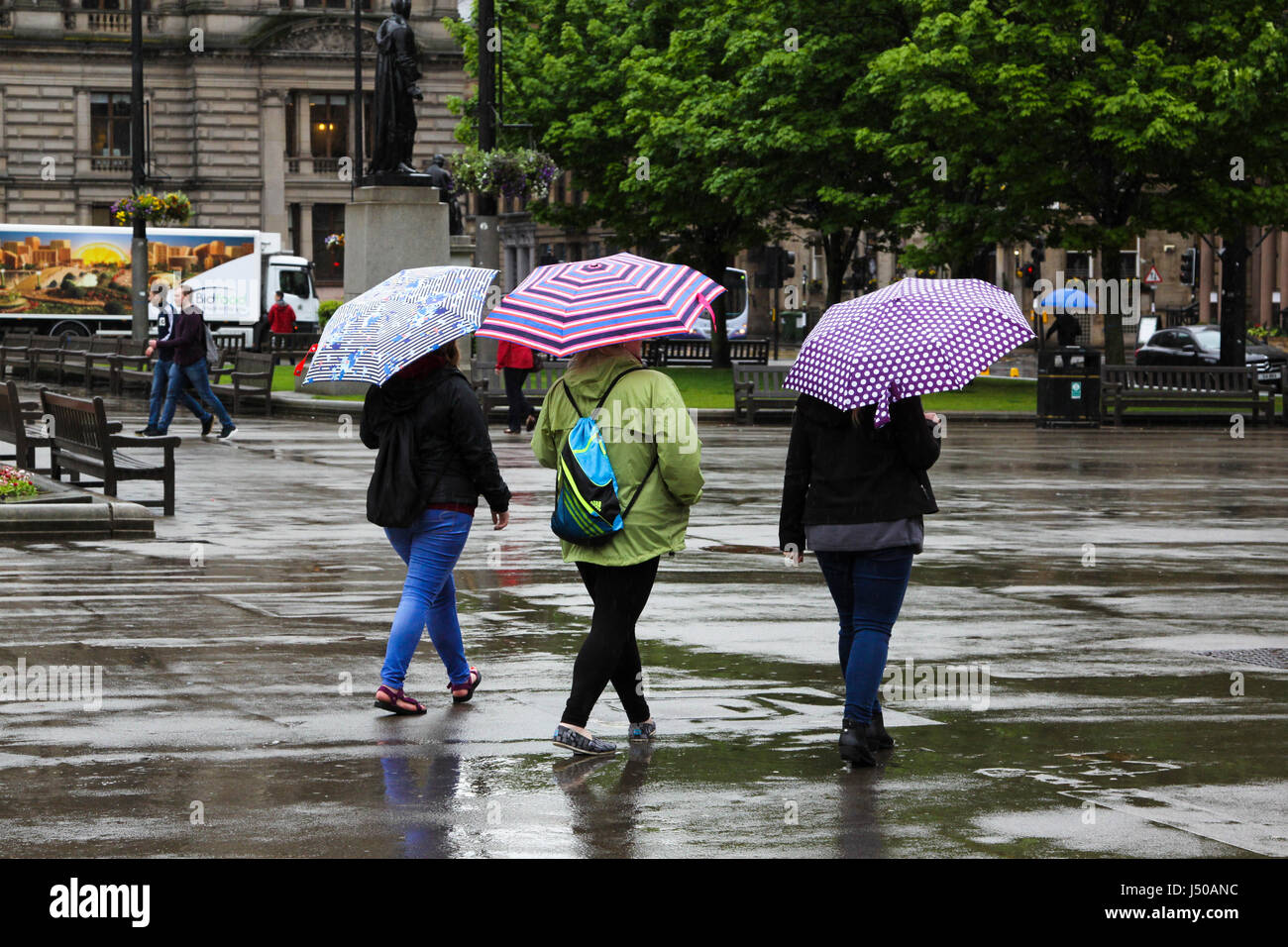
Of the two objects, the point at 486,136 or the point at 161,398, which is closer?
the point at 161,398

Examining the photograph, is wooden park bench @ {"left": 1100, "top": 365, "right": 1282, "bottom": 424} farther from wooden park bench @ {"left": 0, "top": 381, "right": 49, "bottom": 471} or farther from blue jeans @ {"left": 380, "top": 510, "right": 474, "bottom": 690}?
blue jeans @ {"left": 380, "top": 510, "right": 474, "bottom": 690}

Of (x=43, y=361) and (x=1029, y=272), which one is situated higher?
(x=1029, y=272)

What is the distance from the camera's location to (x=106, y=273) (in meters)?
61.9

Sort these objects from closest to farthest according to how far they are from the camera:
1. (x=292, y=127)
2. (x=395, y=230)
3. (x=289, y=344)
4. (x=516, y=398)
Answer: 1. (x=516, y=398)
2. (x=395, y=230)
3. (x=289, y=344)
4. (x=292, y=127)

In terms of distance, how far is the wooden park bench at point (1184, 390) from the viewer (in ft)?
114

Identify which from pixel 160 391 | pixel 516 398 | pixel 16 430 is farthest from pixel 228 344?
pixel 16 430

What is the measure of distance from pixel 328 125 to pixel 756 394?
46117 mm

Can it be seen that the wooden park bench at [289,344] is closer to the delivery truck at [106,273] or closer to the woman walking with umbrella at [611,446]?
the delivery truck at [106,273]

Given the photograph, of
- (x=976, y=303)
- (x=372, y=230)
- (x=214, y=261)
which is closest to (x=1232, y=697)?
(x=976, y=303)

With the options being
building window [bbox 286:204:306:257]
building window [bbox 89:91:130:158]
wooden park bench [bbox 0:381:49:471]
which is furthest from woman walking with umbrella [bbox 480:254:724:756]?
building window [bbox 286:204:306:257]

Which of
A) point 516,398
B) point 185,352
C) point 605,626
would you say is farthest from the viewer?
point 516,398

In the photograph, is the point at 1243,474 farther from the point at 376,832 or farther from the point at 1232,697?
the point at 376,832

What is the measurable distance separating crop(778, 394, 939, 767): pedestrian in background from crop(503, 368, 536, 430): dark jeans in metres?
19.4

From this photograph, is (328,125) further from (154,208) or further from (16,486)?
(16,486)
